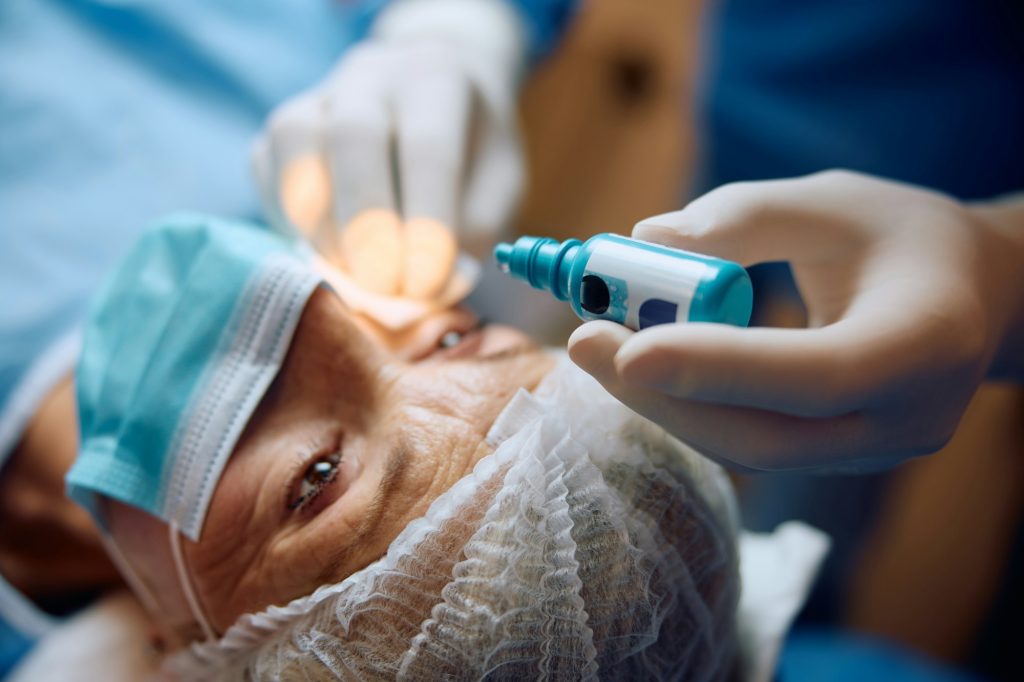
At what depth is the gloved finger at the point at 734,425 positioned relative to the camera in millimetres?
671

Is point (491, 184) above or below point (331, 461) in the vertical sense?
above

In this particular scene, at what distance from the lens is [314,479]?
89 cm

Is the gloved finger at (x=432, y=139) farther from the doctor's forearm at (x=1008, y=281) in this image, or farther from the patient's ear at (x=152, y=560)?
the doctor's forearm at (x=1008, y=281)

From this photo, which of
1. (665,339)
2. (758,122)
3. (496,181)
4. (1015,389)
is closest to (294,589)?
(665,339)

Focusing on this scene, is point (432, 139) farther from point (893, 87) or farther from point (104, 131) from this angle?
point (893, 87)

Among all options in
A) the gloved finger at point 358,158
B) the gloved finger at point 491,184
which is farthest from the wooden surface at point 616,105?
the gloved finger at point 358,158

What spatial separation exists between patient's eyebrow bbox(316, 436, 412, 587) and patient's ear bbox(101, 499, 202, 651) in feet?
0.81

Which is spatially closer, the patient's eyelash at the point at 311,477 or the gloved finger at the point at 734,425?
the gloved finger at the point at 734,425

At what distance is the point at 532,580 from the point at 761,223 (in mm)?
464

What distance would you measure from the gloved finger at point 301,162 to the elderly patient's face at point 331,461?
0.92 ft

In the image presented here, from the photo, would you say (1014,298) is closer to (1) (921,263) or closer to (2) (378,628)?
(1) (921,263)

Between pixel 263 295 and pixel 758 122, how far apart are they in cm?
119

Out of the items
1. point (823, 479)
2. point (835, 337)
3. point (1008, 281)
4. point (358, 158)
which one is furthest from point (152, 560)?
point (823, 479)

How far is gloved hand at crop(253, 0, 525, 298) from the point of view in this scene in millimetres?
1086
